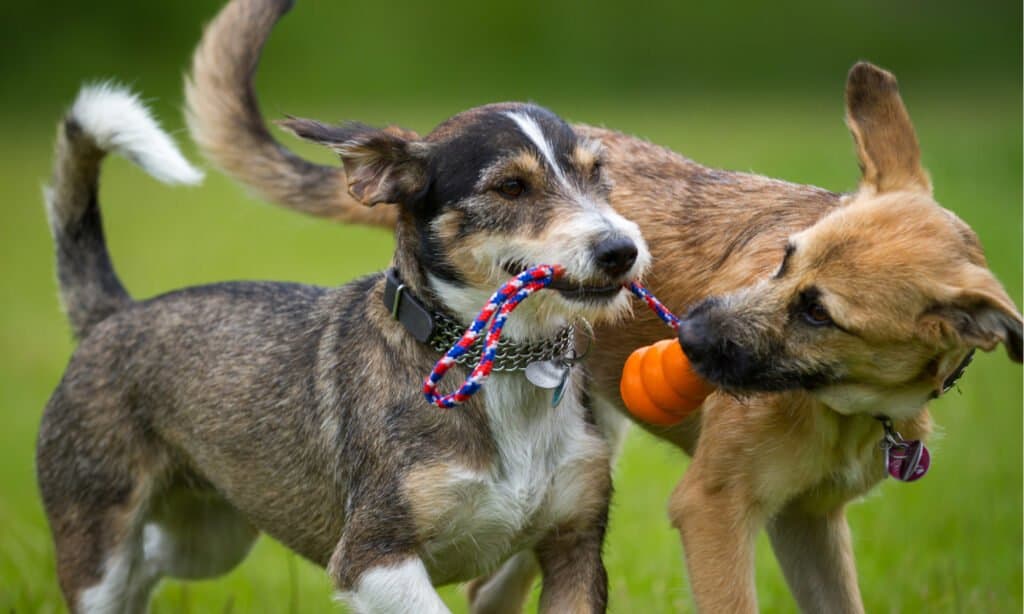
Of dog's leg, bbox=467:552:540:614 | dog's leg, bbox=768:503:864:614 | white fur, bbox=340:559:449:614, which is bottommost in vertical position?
dog's leg, bbox=467:552:540:614

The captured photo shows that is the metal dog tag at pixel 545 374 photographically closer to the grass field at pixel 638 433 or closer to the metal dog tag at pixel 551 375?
the metal dog tag at pixel 551 375

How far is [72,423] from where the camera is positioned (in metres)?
5.92

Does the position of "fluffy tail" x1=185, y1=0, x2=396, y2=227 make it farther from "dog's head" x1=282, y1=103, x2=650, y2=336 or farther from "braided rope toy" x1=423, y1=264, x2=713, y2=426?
"braided rope toy" x1=423, y1=264, x2=713, y2=426

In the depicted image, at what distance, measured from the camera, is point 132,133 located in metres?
5.99

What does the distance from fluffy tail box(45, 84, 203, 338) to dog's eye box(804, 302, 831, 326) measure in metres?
2.73

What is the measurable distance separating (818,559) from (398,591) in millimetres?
1736

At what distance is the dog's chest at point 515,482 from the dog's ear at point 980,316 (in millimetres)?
1363

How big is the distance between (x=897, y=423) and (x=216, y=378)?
9.06ft

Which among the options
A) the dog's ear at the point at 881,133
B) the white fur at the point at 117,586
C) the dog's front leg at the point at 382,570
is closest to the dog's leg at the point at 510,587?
the dog's front leg at the point at 382,570

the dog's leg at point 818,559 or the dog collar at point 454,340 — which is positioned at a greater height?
the dog collar at point 454,340

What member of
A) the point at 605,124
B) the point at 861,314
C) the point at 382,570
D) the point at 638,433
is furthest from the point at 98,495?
the point at 605,124

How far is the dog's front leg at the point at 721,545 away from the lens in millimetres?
4910

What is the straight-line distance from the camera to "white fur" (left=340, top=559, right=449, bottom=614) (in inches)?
186

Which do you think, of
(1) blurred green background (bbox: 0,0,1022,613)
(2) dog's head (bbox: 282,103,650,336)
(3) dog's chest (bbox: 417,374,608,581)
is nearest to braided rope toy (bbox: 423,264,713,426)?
(2) dog's head (bbox: 282,103,650,336)
